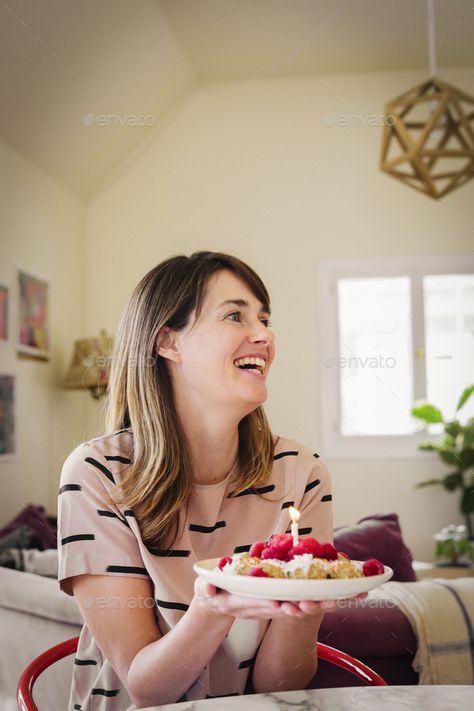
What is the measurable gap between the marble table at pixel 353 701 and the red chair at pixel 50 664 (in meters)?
0.15

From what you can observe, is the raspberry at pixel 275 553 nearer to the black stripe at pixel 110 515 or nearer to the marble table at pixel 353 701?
the marble table at pixel 353 701

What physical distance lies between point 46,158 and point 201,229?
3.35 feet

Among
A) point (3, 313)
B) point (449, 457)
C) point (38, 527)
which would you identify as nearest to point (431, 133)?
point (38, 527)

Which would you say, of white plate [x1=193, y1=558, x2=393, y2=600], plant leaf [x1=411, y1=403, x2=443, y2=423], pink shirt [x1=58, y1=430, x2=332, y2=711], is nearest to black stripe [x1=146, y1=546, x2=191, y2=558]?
pink shirt [x1=58, y1=430, x2=332, y2=711]

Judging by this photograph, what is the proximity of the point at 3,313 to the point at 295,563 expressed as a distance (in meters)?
2.65

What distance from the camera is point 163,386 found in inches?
46.6

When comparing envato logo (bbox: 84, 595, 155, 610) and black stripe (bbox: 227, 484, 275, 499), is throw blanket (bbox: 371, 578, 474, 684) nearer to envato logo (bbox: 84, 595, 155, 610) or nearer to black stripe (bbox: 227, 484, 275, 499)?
black stripe (bbox: 227, 484, 275, 499)

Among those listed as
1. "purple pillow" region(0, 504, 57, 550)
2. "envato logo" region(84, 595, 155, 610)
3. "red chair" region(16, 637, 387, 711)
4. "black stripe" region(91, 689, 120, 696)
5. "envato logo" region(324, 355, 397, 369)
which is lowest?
"purple pillow" region(0, 504, 57, 550)

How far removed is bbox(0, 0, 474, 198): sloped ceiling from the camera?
2.77m

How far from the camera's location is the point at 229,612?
78 centimetres

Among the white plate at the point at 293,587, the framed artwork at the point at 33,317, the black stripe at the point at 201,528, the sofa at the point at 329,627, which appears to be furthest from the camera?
the framed artwork at the point at 33,317

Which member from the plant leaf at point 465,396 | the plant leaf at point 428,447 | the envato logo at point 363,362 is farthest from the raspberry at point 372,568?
the plant leaf at point 465,396

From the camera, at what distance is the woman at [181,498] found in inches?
37.2

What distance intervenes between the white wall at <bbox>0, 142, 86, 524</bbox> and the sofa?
65.6 inches
